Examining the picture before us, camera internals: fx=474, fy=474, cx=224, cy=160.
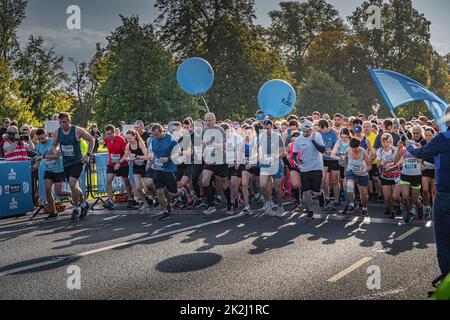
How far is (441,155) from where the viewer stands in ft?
17.4

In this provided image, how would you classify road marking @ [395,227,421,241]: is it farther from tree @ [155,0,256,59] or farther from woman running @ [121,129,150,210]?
tree @ [155,0,256,59]

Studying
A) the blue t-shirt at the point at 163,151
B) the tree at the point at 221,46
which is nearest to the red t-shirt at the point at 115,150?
the blue t-shirt at the point at 163,151

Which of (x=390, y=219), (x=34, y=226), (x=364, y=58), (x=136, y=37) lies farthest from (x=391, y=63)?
(x=34, y=226)

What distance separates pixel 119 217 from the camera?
36.8 feet

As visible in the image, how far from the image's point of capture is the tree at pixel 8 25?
37125 millimetres

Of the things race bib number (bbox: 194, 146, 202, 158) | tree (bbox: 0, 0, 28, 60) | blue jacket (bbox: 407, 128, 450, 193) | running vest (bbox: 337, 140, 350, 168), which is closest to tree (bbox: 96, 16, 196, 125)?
tree (bbox: 0, 0, 28, 60)

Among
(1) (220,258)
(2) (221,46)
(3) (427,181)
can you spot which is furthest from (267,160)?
(2) (221,46)

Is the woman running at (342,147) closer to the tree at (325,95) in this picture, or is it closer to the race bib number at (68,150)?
the race bib number at (68,150)

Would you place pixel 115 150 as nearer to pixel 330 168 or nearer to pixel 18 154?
pixel 18 154

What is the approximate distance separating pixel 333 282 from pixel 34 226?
6.94 metres

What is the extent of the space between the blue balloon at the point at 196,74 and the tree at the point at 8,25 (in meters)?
28.1

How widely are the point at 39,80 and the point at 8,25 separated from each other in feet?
17.4

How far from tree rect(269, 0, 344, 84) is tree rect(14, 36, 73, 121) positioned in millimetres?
25752

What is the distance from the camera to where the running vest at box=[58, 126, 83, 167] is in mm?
10469
